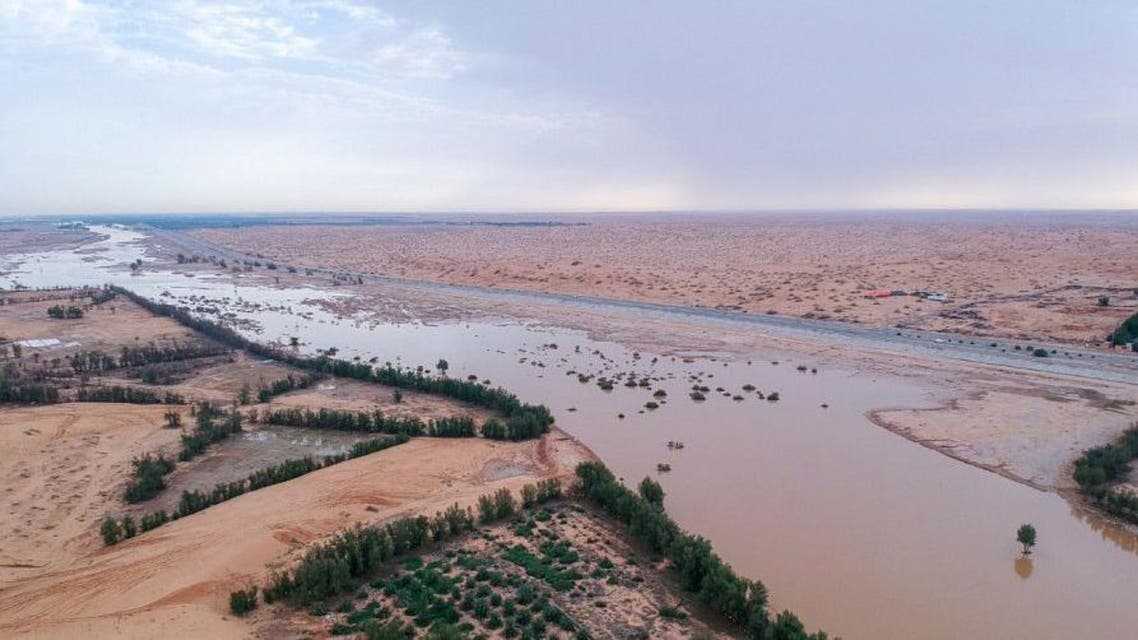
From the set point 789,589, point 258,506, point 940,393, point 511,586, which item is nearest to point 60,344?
point 258,506

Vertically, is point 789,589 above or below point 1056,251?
below

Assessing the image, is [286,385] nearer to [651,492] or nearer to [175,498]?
[175,498]

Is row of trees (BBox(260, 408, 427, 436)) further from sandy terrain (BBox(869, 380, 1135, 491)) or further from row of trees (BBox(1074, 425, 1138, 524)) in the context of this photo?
row of trees (BBox(1074, 425, 1138, 524))

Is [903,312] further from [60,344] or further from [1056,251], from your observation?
[60,344]

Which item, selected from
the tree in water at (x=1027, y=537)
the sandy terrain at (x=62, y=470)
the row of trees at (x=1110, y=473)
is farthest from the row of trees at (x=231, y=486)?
the row of trees at (x=1110, y=473)

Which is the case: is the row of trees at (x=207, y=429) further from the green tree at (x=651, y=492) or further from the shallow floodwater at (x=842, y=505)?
the green tree at (x=651, y=492)

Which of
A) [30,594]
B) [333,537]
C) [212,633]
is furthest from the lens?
[333,537]
